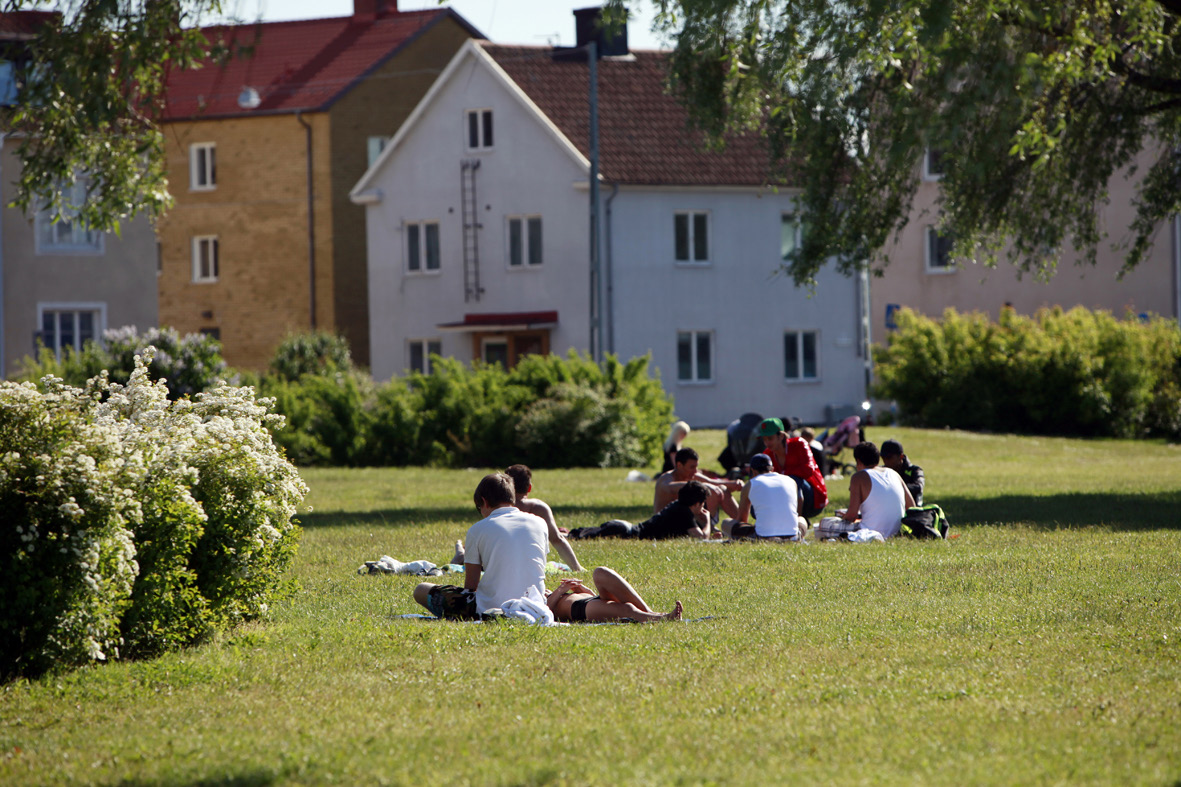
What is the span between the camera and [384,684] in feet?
27.8

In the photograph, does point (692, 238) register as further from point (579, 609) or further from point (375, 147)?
point (579, 609)

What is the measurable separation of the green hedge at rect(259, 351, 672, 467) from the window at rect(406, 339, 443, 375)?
46.0ft

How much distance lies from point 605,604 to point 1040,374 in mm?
31618

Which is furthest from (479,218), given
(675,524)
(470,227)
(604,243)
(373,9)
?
(675,524)

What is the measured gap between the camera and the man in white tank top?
15.7m

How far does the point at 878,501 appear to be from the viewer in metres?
15.7

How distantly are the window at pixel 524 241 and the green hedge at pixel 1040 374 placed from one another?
36.1 feet

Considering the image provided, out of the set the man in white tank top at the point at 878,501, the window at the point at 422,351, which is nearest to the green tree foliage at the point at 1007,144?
the man in white tank top at the point at 878,501

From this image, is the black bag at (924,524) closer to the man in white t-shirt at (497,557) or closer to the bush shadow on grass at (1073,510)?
the bush shadow on grass at (1073,510)

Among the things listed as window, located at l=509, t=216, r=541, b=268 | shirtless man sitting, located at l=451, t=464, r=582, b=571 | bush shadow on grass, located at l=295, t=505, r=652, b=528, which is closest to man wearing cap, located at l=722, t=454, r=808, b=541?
shirtless man sitting, located at l=451, t=464, r=582, b=571

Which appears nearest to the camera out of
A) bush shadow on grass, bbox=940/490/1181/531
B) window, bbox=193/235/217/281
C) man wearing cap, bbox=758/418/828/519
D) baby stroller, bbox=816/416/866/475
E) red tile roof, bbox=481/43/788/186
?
bush shadow on grass, bbox=940/490/1181/531

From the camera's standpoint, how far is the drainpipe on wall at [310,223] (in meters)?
50.9

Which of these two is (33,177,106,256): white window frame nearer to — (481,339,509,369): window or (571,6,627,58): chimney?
(481,339,509,369): window

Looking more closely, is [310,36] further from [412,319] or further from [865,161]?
[865,161]
